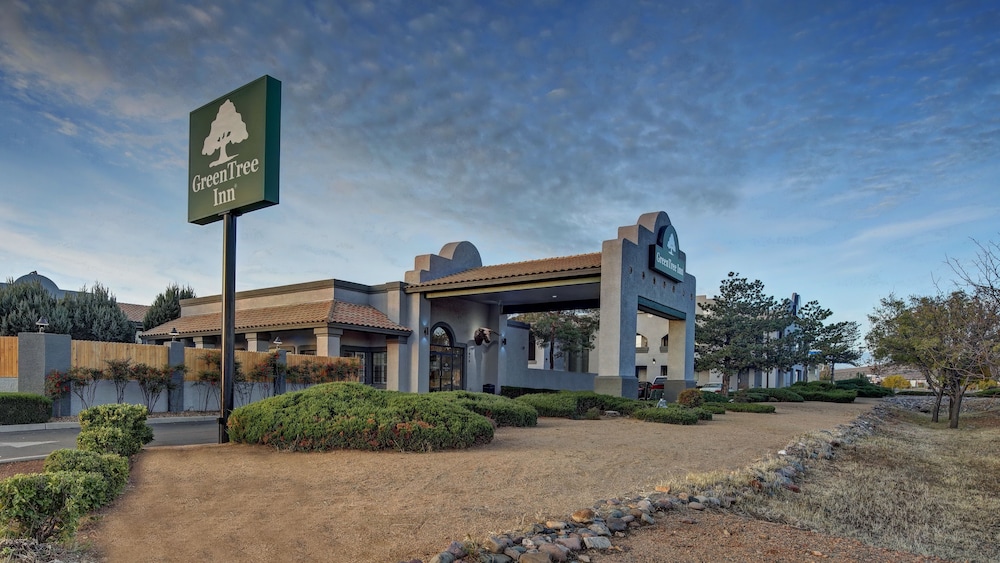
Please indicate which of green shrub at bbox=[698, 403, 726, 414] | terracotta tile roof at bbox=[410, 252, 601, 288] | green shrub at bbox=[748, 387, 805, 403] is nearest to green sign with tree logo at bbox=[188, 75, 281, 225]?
terracotta tile roof at bbox=[410, 252, 601, 288]

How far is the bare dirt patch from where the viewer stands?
4816 millimetres

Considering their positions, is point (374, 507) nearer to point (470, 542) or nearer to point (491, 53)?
point (470, 542)

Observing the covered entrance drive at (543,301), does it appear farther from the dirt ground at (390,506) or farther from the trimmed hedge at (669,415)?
the dirt ground at (390,506)

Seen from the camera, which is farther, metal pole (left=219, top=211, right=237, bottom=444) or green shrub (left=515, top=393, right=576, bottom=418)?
green shrub (left=515, top=393, right=576, bottom=418)

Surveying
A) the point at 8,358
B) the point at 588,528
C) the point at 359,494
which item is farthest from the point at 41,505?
the point at 8,358

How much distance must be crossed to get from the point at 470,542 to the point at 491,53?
445 inches

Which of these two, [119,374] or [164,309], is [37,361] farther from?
[164,309]

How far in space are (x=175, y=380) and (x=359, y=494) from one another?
13.8m

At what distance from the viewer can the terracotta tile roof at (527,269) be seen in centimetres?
2125

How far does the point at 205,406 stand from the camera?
18531 mm

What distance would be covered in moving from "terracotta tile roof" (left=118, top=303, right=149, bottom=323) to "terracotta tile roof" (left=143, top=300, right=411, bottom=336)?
14.9 m

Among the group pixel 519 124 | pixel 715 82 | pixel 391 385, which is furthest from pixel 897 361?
pixel 391 385

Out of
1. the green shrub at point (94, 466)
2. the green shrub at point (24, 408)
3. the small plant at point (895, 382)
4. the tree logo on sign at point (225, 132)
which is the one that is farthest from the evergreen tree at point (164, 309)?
the small plant at point (895, 382)

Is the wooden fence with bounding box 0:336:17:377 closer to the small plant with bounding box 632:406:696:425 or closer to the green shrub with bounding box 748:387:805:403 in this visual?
the small plant with bounding box 632:406:696:425
